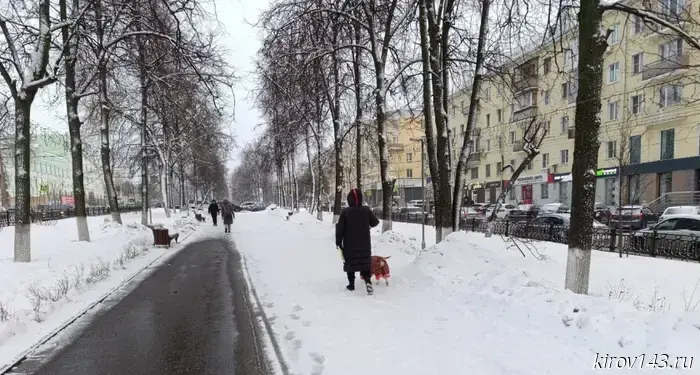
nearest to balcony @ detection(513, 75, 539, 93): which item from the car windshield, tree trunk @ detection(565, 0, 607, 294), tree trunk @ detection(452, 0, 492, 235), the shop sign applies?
tree trunk @ detection(452, 0, 492, 235)

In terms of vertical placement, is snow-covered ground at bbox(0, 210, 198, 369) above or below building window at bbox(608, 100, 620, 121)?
below

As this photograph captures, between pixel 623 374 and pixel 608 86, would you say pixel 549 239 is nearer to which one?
pixel 623 374

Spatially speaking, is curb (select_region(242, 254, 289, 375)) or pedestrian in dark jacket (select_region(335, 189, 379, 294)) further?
pedestrian in dark jacket (select_region(335, 189, 379, 294))

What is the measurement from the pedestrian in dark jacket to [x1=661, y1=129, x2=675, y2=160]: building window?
32.5 meters

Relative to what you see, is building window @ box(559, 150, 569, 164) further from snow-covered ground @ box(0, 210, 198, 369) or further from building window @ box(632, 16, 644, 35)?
snow-covered ground @ box(0, 210, 198, 369)

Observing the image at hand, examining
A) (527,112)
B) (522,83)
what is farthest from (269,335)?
(527,112)

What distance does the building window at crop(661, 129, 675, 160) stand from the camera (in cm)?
3130

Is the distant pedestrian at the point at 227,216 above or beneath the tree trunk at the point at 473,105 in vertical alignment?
beneath

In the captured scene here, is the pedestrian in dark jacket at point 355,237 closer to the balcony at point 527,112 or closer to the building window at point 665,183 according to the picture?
the building window at point 665,183

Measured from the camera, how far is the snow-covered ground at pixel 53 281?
5.73 metres

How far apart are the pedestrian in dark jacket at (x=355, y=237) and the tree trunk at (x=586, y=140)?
10.2 feet

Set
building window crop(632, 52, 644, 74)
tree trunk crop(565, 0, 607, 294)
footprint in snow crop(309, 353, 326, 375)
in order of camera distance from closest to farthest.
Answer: footprint in snow crop(309, 353, 326, 375), tree trunk crop(565, 0, 607, 294), building window crop(632, 52, 644, 74)

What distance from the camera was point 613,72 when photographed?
3500 cm

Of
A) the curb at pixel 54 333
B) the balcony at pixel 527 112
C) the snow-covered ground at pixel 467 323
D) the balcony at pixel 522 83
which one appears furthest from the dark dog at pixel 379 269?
the balcony at pixel 527 112
